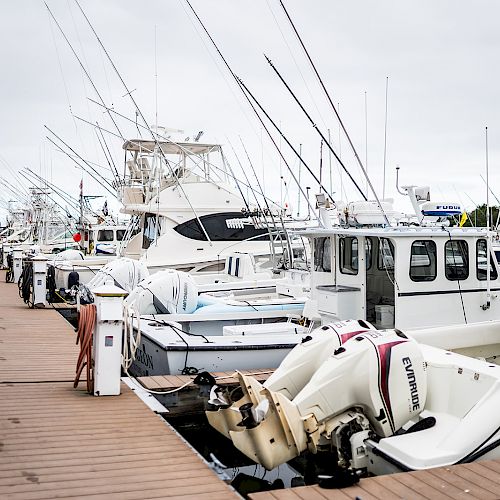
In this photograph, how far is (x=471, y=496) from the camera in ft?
13.4

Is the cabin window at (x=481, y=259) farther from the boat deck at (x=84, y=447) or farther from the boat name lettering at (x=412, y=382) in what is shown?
the boat deck at (x=84, y=447)

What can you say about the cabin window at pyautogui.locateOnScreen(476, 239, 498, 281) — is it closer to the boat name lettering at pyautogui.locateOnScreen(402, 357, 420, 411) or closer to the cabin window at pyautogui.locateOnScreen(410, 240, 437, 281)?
the cabin window at pyautogui.locateOnScreen(410, 240, 437, 281)

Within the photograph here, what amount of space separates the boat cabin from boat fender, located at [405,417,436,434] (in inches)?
115

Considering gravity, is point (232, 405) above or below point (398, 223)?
below

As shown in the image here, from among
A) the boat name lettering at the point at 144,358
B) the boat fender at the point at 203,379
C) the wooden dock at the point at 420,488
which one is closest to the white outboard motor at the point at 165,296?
the boat name lettering at the point at 144,358

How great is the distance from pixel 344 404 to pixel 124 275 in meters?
8.32

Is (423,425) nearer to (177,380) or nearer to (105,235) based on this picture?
(177,380)

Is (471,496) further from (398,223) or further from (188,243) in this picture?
(188,243)

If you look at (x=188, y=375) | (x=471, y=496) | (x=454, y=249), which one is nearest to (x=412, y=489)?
(x=471, y=496)

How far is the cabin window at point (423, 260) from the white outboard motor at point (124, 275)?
6285mm

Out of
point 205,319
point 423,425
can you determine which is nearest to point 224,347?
point 205,319

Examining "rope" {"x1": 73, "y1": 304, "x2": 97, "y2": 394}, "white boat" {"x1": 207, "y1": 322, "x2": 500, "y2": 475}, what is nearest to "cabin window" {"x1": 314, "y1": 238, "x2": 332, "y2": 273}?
"white boat" {"x1": 207, "y1": 322, "x2": 500, "y2": 475}

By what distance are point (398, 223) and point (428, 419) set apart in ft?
14.2

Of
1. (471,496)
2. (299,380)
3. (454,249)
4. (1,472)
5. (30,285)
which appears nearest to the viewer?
(471,496)
